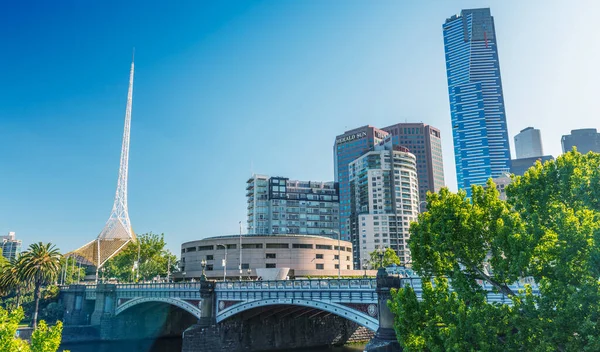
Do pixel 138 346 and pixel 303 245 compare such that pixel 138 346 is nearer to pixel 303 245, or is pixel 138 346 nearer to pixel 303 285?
pixel 303 285

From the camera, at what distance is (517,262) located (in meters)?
19.2

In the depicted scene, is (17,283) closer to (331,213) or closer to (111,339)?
(111,339)

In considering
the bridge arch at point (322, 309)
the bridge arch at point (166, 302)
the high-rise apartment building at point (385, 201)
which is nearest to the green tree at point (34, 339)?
the bridge arch at point (322, 309)

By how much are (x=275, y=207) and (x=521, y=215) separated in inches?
6465

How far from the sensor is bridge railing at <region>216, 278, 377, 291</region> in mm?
35344

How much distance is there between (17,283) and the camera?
73375 millimetres

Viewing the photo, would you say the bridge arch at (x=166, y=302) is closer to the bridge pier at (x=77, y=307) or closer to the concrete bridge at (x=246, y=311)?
the concrete bridge at (x=246, y=311)

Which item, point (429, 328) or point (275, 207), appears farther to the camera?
point (275, 207)

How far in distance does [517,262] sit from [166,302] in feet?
175

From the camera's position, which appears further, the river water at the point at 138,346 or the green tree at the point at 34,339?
the river water at the point at 138,346

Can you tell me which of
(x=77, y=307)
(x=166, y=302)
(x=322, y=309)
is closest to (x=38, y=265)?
(x=77, y=307)

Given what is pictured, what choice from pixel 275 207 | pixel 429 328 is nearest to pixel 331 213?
pixel 275 207

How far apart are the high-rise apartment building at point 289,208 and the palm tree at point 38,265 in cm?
11290

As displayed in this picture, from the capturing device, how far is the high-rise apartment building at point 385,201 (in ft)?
534
